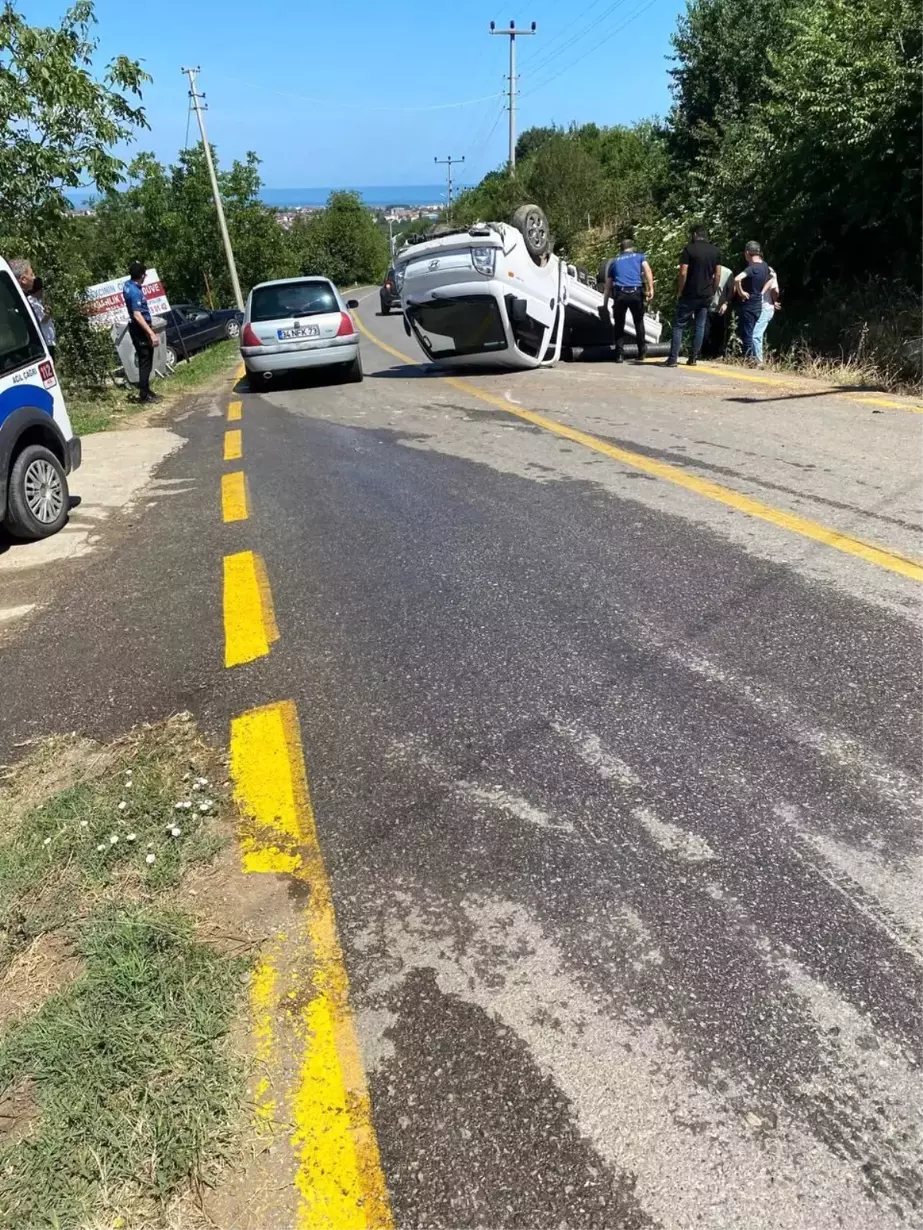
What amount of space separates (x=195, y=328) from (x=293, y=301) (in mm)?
13344

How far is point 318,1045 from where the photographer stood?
189 centimetres

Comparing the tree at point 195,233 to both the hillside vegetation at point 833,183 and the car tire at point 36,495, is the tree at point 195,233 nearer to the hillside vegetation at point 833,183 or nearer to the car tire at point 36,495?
the hillside vegetation at point 833,183

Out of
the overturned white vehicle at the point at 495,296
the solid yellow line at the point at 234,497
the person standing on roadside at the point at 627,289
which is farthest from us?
the person standing on roadside at the point at 627,289

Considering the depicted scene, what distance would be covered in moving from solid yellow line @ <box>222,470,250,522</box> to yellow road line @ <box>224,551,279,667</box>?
3.25 feet

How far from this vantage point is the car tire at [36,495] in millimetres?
5883

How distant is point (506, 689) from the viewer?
337 centimetres

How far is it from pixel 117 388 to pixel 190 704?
13.6 metres

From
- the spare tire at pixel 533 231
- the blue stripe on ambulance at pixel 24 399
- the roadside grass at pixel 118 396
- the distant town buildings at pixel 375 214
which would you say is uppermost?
the distant town buildings at pixel 375 214

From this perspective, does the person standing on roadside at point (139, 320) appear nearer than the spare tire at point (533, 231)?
Yes

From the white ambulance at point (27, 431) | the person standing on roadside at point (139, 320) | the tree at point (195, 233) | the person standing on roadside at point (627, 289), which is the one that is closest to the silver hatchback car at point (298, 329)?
the person standing on roadside at point (139, 320)

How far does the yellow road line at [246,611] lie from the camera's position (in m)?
3.92

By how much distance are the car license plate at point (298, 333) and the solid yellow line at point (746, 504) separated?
5.08 metres

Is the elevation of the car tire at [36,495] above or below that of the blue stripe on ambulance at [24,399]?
below

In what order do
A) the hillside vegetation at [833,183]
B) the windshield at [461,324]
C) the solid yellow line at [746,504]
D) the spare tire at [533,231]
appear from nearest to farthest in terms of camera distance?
the solid yellow line at [746,504] < the hillside vegetation at [833,183] < the windshield at [461,324] < the spare tire at [533,231]
